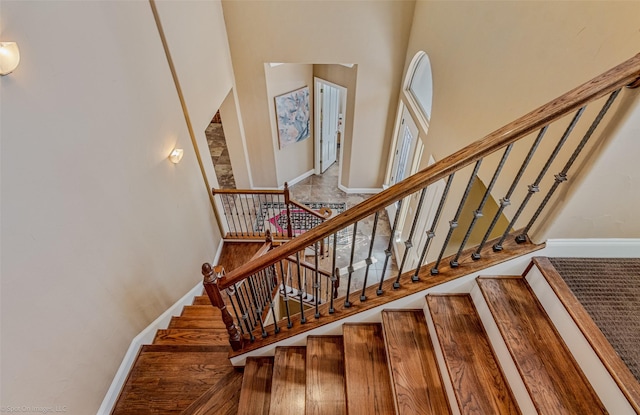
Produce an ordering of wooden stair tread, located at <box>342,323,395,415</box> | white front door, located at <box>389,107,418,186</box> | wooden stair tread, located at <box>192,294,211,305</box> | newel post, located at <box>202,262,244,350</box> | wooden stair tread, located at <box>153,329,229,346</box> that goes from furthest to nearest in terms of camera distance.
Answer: white front door, located at <box>389,107,418,186</box> → wooden stair tread, located at <box>192,294,211,305</box> → wooden stair tread, located at <box>153,329,229,346</box> → newel post, located at <box>202,262,244,350</box> → wooden stair tread, located at <box>342,323,395,415</box>

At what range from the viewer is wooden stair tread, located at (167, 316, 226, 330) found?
2621 millimetres

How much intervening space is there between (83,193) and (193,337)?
1.38 m

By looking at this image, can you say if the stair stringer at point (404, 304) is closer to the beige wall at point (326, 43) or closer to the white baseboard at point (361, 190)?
the beige wall at point (326, 43)

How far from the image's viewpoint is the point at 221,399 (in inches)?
76.2

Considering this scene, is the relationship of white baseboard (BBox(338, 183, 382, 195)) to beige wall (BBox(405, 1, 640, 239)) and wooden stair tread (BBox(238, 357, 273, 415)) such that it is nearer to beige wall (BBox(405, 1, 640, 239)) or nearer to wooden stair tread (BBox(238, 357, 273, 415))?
beige wall (BBox(405, 1, 640, 239))

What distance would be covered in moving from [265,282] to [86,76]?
1.73 metres

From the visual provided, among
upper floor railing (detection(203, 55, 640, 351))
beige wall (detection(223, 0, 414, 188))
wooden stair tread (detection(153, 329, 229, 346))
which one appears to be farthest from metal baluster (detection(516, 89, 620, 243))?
beige wall (detection(223, 0, 414, 188))

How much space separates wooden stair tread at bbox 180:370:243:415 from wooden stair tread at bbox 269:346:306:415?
1.06 ft

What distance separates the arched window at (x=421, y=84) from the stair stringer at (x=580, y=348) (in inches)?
106

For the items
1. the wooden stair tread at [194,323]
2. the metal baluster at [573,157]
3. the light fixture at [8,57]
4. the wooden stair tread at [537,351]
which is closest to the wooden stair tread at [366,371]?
the wooden stair tread at [537,351]

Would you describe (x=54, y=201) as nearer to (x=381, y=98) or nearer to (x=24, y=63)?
(x=24, y=63)

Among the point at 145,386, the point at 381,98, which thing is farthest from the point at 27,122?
the point at 381,98

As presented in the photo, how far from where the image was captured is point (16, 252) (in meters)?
1.33

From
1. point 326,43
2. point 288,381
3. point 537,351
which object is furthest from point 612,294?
point 326,43
